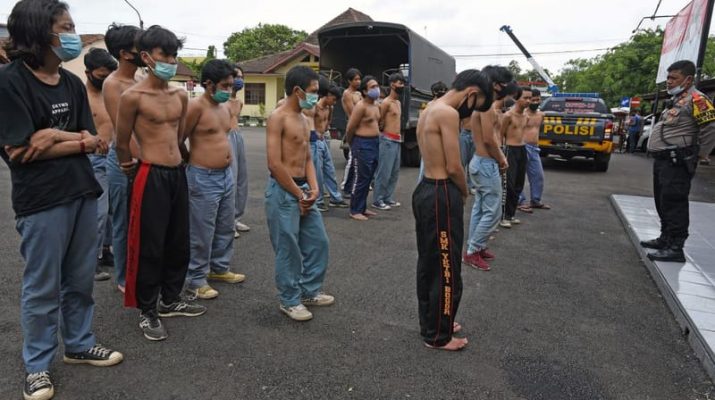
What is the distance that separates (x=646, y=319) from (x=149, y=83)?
383 centimetres

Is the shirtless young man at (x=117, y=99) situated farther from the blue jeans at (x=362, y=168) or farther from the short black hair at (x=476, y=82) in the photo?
the blue jeans at (x=362, y=168)

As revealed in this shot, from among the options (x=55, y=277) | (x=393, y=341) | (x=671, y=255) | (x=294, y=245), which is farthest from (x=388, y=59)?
(x=55, y=277)

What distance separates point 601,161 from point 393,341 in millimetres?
10894

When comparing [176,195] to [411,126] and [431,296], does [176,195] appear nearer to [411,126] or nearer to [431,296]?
[431,296]

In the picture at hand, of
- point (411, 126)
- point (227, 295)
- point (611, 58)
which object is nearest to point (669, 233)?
point (227, 295)

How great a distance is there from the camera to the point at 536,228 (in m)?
6.30

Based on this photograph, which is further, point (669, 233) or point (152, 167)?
point (669, 233)

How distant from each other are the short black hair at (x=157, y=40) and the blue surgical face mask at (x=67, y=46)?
19.2 inches

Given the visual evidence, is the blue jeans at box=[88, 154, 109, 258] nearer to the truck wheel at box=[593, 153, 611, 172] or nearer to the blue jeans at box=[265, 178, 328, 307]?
the blue jeans at box=[265, 178, 328, 307]

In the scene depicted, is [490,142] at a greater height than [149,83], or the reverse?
[149,83]

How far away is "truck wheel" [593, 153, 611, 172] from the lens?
1195cm

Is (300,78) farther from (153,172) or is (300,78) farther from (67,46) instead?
(67,46)

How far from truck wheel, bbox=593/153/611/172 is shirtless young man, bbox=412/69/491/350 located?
1049 cm

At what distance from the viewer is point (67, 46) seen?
2314 mm
